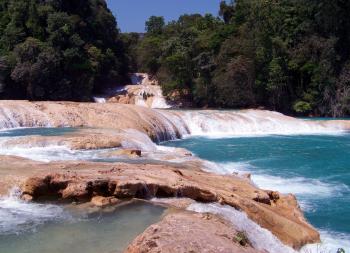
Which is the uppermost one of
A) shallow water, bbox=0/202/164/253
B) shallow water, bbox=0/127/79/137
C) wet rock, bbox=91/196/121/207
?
shallow water, bbox=0/127/79/137

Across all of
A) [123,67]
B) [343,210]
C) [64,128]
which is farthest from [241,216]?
[123,67]

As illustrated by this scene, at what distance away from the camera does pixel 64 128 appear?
66.6 feet

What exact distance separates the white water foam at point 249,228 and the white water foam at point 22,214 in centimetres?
228

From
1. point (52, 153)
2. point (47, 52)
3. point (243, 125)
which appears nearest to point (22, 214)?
point (52, 153)

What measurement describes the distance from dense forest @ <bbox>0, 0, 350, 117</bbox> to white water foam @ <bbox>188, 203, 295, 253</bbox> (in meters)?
29.0

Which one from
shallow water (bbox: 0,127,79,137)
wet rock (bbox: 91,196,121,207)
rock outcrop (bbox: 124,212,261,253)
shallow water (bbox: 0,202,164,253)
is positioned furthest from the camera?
shallow water (bbox: 0,127,79,137)

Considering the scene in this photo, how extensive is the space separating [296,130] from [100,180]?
21.5 metres

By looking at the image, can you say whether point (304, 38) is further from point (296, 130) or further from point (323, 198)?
point (323, 198)

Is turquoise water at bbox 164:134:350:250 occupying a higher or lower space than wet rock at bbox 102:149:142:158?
lower

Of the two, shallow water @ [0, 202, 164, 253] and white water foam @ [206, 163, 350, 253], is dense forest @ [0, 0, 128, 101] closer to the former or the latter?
white water foam @ [206, 163, 350, 253]

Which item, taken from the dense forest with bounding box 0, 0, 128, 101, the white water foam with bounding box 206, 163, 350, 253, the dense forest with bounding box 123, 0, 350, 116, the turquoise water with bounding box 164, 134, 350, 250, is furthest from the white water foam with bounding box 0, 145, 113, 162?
the dense forest with bounding box 123, 0, 350, 116

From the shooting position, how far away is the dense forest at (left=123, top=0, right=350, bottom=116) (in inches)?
1420

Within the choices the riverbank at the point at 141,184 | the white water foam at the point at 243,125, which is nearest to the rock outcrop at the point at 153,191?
the riverbank at the point at 141,184

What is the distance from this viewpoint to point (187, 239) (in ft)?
17.3
